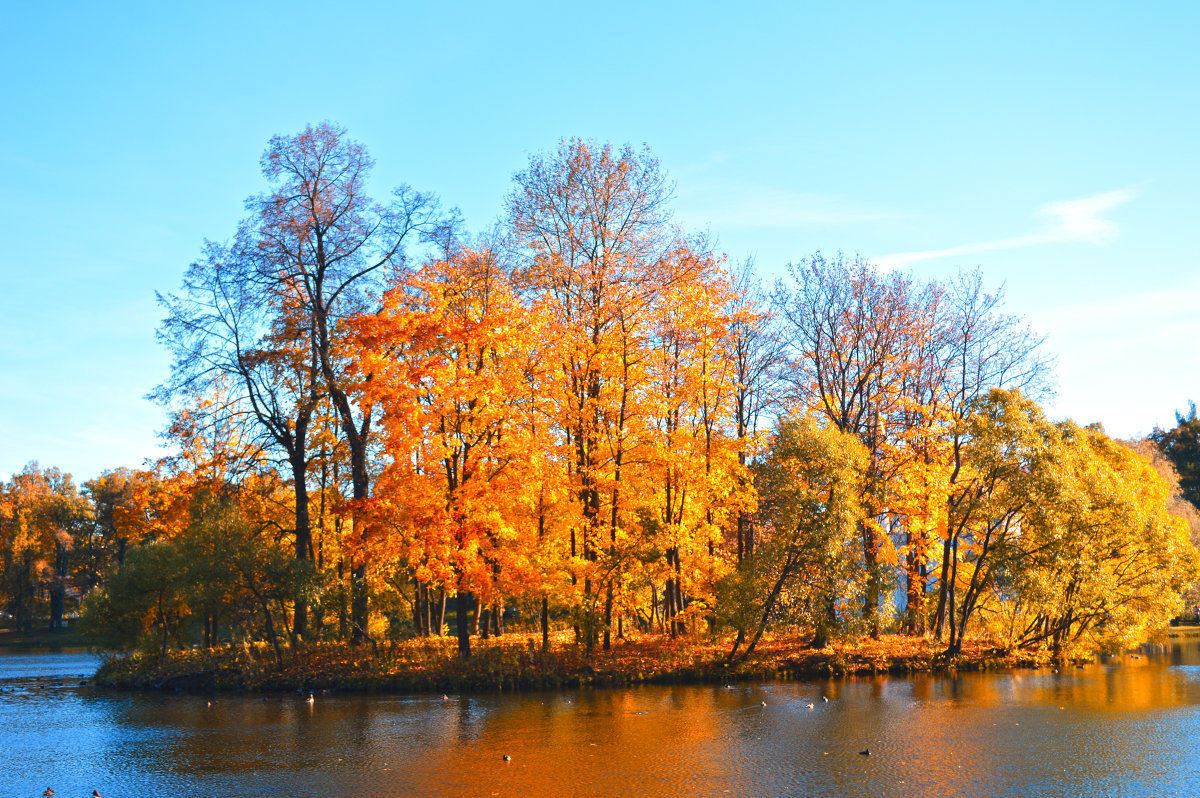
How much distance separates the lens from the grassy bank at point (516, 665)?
101ft

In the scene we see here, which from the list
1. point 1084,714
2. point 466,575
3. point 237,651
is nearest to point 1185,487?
point 1084,714

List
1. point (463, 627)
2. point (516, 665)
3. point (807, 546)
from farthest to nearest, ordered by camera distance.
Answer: point (463, 627), point (807, 546), point (516, 665)

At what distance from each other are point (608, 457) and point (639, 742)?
619 inches

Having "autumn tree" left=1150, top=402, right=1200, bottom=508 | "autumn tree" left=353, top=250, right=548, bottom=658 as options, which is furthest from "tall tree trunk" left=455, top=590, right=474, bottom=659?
"autumn tree" left=1150, top=402, right=1200, bottom=508

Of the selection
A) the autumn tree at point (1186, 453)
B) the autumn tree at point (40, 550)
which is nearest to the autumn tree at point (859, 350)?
the autumn tree at point (1186, 453)

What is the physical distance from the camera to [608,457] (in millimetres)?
34125

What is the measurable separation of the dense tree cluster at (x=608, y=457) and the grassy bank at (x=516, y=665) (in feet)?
3.56

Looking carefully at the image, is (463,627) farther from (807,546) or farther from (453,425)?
(807,546)

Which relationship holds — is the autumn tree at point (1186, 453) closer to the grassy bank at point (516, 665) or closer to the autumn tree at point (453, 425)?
the grassy bank at point (516, 665)

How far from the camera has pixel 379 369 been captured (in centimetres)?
3034

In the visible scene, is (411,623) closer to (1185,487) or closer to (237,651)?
(237,651)

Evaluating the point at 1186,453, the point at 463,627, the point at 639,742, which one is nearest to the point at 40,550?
the point at 463,627

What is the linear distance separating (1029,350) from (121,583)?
142 ft

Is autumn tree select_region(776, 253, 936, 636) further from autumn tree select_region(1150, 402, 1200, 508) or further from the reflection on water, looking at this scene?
autumn tree select_region(1150, 402, 1200, 508)
